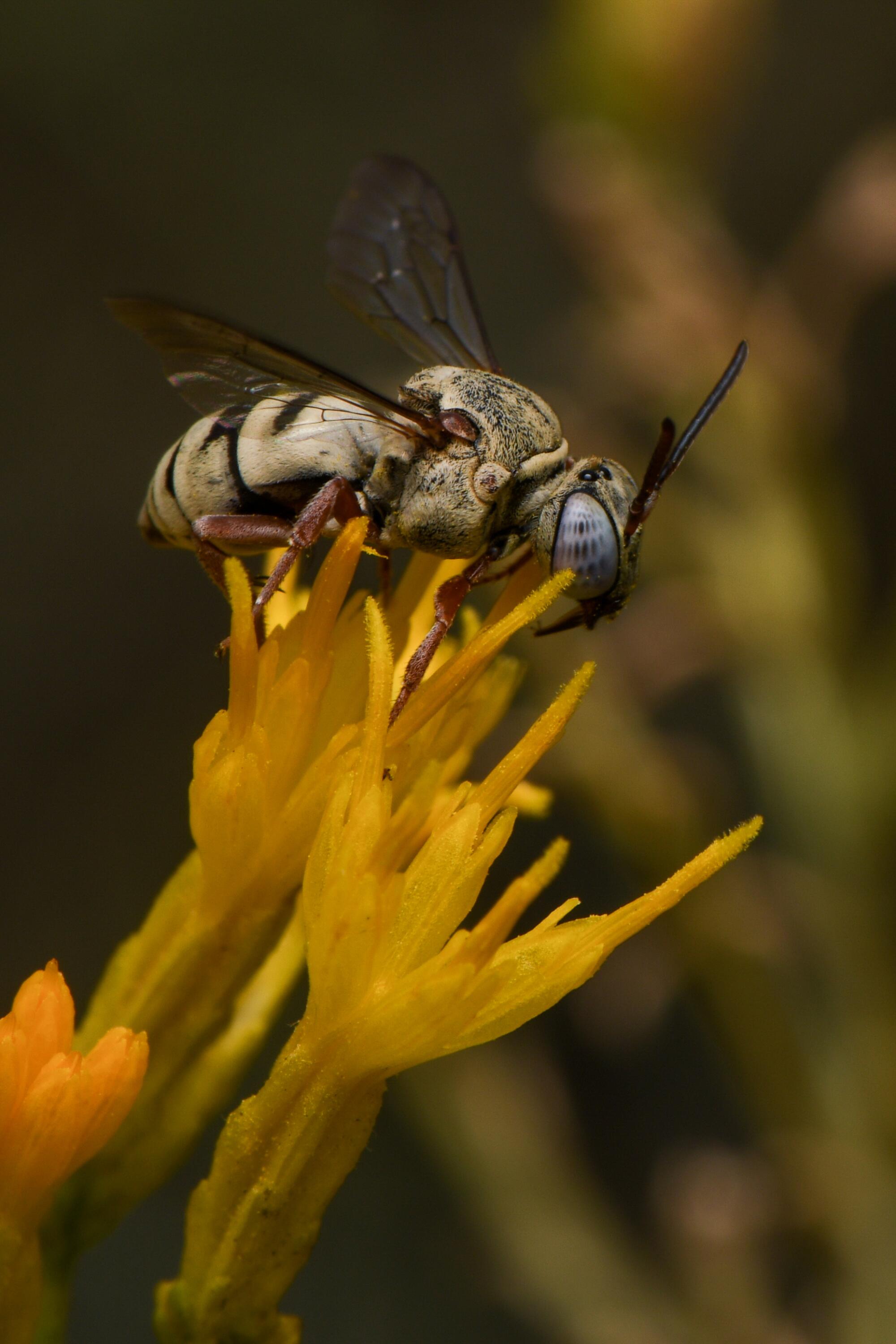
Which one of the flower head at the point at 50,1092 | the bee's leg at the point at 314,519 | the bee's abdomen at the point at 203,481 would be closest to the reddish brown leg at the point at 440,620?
the bee's leg at the point at 314,519

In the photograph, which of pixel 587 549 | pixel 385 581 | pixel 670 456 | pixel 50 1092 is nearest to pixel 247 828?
pixel 50 1092

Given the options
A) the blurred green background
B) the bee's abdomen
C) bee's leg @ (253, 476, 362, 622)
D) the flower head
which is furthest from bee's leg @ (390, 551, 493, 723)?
the blurred green background

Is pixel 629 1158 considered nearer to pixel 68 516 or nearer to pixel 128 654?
pixel 128 654

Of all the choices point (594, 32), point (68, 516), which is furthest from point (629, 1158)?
point (594, 32)

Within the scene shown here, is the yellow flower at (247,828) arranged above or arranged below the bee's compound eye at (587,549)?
below

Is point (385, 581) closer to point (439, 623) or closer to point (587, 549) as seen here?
point (439, 623)

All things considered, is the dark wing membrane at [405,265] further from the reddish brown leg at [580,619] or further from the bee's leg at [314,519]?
the reddish brown leg at [580,619]
